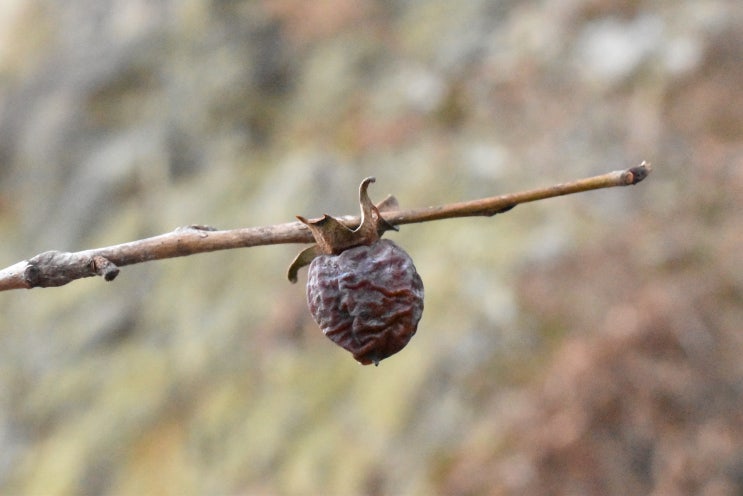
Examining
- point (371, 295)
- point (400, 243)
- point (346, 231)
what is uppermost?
point (400, 243)

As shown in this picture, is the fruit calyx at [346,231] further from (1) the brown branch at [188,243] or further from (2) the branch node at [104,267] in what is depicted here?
(2) the branch node at [104,267]

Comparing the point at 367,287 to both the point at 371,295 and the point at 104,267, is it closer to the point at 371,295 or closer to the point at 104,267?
the point at 371,295

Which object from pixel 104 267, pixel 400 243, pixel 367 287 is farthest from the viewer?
pixel 400 243

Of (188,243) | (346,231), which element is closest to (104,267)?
(188,243)

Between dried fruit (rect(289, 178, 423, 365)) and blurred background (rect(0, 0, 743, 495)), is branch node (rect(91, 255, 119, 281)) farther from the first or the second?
blurred background (rect(0, 0, 743, 495))

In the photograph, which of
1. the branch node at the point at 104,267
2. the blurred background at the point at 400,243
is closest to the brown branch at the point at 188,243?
the branch node at the point at 104,267

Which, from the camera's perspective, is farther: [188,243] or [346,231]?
[346,231]

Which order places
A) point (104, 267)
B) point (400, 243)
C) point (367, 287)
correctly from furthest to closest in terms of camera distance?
point (400, 243) < point (367, 287) < point (104, 267)
